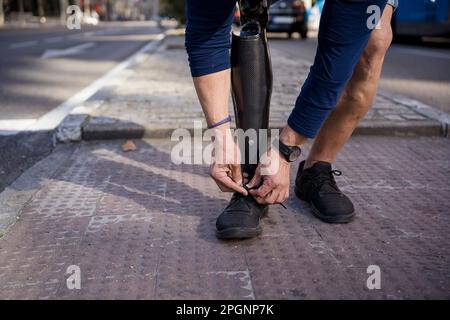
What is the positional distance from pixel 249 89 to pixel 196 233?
58 cm

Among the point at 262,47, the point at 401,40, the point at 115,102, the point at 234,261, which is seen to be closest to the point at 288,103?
the point at 115,102

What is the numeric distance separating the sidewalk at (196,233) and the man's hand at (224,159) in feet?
0.71

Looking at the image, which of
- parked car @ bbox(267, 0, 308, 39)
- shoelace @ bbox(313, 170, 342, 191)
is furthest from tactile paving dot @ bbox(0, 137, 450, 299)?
parked car @ bbox(267, 0, 308, 39)

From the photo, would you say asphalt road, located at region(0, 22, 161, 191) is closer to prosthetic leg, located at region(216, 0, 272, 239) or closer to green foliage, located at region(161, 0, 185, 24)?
prosthetic leg, located at region(216, 0, 272, 239)

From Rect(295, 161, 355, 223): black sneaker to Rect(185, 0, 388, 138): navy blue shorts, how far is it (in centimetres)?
39

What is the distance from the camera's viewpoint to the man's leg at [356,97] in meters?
1.97

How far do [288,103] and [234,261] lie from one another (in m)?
2.75

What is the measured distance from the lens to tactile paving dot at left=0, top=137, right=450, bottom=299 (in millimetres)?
1508

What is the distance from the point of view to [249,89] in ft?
6.08

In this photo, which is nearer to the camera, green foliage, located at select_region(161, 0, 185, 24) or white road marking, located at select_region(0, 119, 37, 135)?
white road marking, located at select_region(0, 119, 37, 135)

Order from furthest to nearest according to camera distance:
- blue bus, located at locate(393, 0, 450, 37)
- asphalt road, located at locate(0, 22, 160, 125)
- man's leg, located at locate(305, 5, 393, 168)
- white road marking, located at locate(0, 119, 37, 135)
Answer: blue bus, located at locate(393, 0, 450, 37) < asphalt road, located at locate(0, 22, 160, 125) < white road marking, located at locate(0, 119, 37, 135) < man's leg, located at locate(305, 5, 393, 168)

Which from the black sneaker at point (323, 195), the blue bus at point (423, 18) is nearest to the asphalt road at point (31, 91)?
the black sneaker at point (323, 195)

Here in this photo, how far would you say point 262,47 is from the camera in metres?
1.84
